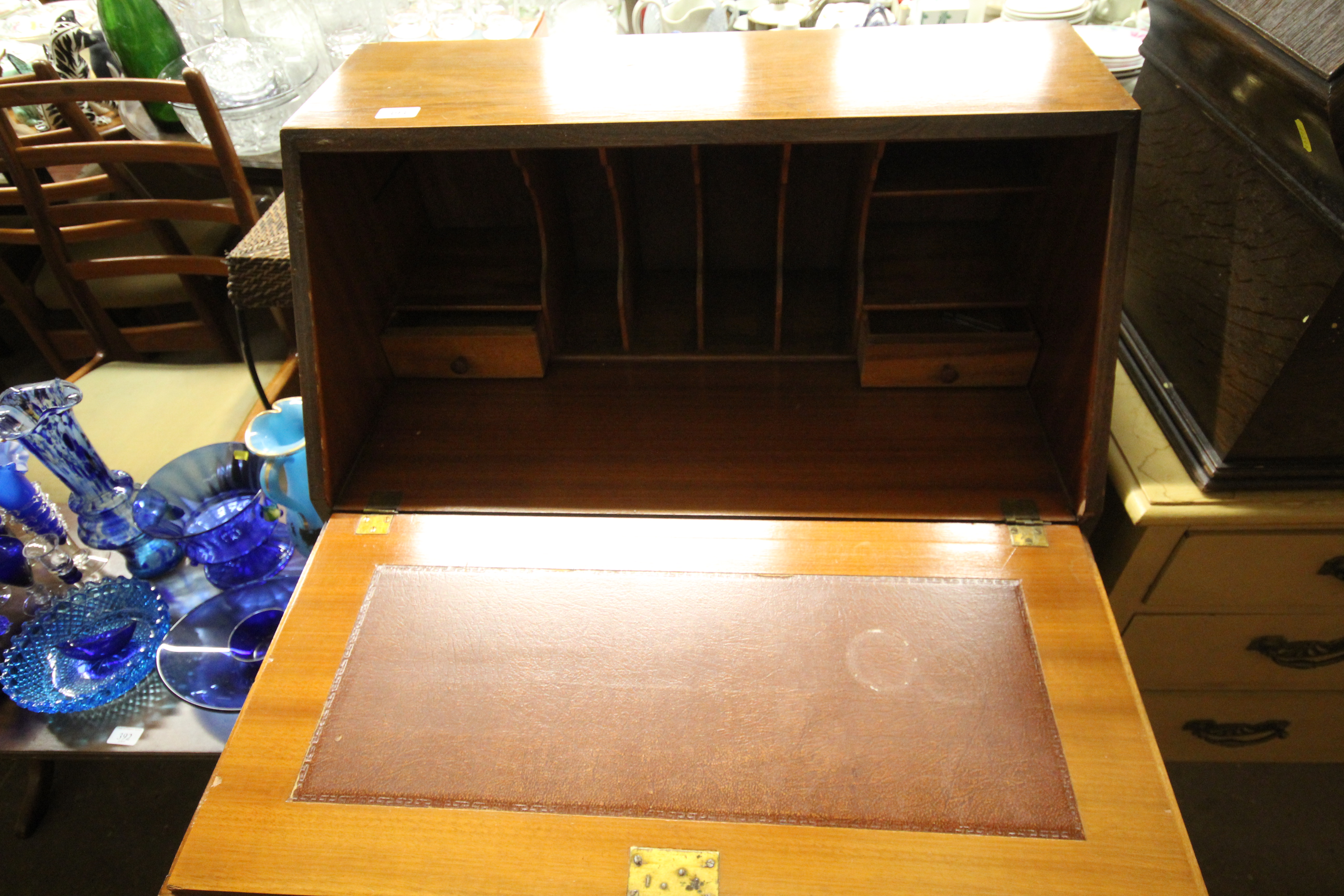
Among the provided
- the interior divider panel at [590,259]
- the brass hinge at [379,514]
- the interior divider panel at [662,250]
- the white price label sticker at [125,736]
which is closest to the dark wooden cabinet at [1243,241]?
the interior divider panel at [662,250]

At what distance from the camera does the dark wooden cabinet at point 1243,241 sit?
82 centimetres

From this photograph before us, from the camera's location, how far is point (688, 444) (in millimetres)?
1118

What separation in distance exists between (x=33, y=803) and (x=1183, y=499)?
6.96ft

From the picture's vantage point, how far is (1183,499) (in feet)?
3.31

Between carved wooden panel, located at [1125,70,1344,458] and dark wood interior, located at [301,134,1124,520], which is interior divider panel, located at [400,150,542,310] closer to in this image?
dark wood interior, located at [301,134,1124,520]

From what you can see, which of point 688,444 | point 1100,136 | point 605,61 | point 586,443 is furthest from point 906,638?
point 605,61

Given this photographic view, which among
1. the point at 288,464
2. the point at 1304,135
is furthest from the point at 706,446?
the point at 1304,135

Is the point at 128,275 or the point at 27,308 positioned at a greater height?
the point at 128,275

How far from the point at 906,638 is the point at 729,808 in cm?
27

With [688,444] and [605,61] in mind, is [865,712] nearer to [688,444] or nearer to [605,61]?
[688,444]

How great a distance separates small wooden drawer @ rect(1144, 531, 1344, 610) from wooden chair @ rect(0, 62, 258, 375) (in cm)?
192

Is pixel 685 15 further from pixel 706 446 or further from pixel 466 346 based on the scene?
pixel 706 446

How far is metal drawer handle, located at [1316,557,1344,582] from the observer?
108 centimetres

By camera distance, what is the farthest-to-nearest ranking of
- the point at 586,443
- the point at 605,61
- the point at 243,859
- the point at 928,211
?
the point at 928,211, the point at 586,443, the point at 605,61, the point at 243,859
